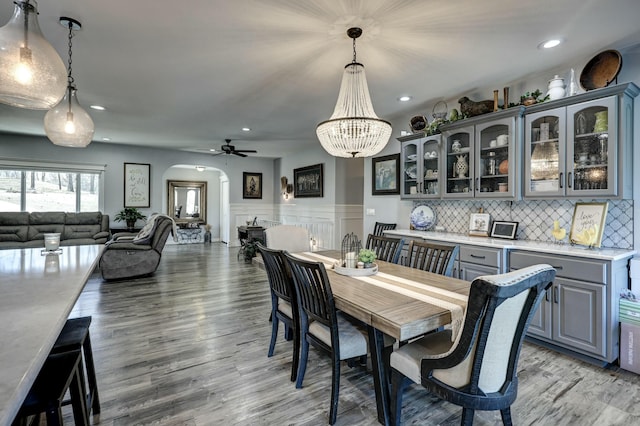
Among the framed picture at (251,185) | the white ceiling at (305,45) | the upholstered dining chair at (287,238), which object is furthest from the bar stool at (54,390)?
the framed picture at (251,185)

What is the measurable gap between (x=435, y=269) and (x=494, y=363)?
3.80 feet

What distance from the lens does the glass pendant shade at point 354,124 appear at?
242cm

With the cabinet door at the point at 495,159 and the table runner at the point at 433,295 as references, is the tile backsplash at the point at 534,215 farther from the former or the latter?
the table runner at the point at 433,295

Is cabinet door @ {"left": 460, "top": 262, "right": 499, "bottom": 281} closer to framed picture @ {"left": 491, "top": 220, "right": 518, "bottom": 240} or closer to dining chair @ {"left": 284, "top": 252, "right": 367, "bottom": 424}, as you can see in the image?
framed picture @ {"left": 491, "top": 220, "right": 518, "bottom": 240}

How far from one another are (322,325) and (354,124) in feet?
4.85

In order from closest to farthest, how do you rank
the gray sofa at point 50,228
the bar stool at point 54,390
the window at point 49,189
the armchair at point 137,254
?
the bar stool at point 54,390, the armchair at point 137,254, the gray sofa at point 50,228, the window at point 49,189

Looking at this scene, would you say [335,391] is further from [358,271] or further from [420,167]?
[420,167]

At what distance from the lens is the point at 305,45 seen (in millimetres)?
2725

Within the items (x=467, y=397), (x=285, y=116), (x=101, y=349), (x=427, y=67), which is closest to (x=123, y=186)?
(x=285, y=116)

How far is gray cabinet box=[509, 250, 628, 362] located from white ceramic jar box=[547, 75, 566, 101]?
58.3 inches

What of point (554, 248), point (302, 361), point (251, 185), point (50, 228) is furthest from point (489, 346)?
point (251, 185)

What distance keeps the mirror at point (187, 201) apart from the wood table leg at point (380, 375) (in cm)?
903

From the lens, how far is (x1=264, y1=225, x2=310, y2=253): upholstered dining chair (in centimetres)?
317

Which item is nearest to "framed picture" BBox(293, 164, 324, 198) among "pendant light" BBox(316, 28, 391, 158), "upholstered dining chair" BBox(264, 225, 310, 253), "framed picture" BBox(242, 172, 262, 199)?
"framed picture" BBox(242, 172, 262, 199)
